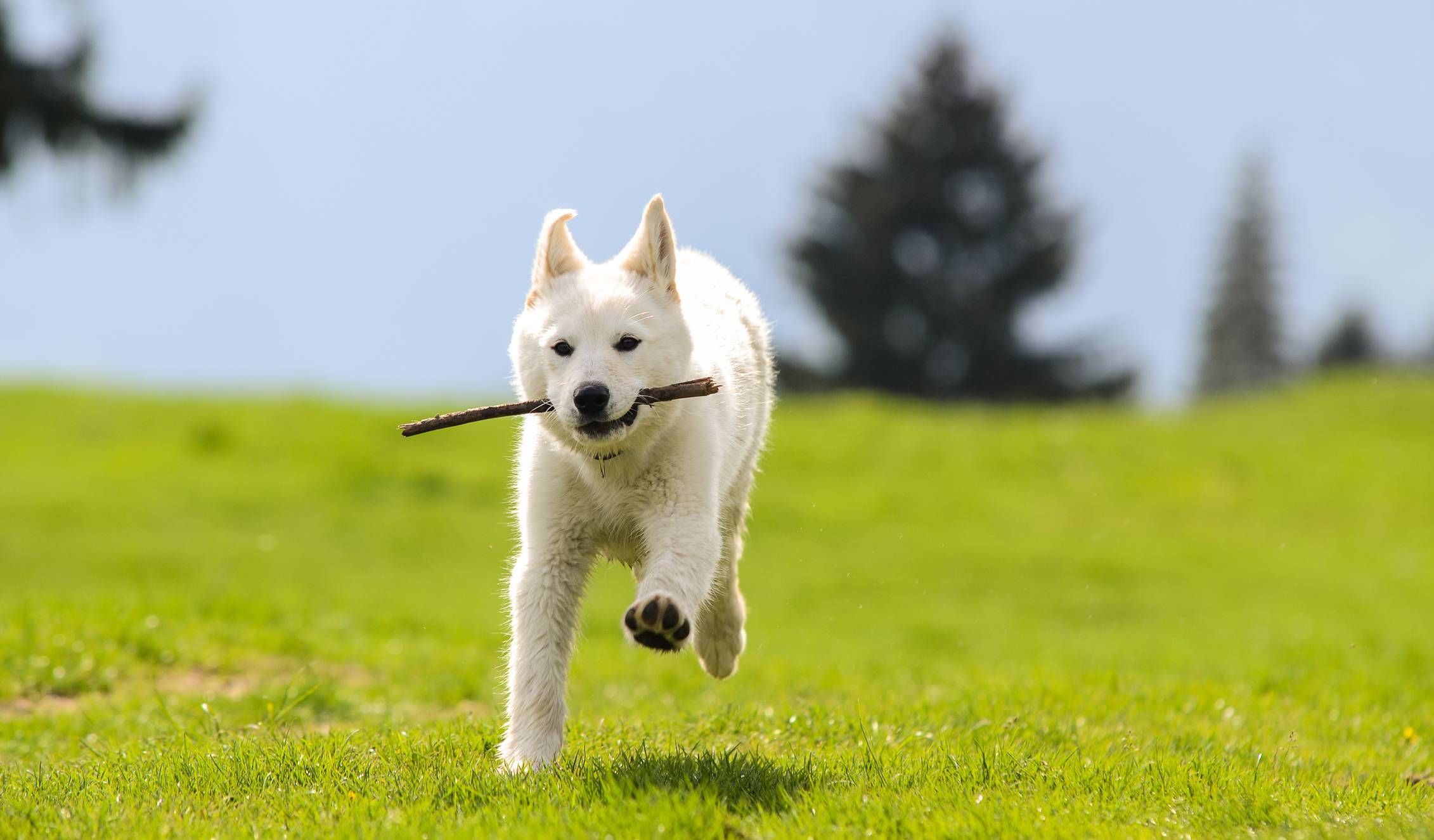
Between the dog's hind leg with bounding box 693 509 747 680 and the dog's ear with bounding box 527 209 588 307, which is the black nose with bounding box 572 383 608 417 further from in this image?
the dog's hind leg with bounding box 693 509 747 680

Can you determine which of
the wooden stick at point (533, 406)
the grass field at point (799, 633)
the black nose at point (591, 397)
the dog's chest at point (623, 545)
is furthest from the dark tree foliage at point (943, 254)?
the black nose at point (591, 397)

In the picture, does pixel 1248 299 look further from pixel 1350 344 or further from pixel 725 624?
pixel 725 624

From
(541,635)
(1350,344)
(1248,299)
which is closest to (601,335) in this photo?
(541,635)

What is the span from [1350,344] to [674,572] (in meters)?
76.2

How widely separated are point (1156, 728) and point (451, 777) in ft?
13.8

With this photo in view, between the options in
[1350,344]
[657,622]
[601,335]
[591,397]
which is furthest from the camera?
[1350,344]

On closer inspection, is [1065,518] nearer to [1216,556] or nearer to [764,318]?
[1216,556]

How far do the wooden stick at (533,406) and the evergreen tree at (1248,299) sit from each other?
6075 centimetres

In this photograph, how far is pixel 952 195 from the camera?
44.0 meters

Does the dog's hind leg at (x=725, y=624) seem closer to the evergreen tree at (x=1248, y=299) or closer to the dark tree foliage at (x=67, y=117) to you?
the dark tree foliage at (x=67, y=117)

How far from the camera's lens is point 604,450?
19.2 ft

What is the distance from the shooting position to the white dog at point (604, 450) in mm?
5586

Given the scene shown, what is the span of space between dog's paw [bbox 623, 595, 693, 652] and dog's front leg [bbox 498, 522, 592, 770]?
1.09 metres

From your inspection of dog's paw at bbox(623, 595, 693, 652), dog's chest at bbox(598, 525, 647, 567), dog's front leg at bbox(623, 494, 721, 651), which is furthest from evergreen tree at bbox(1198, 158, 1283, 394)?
dog's paw at bbox(623, 595, 693, 652)
